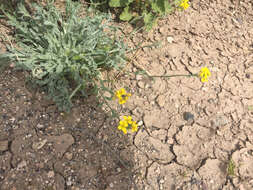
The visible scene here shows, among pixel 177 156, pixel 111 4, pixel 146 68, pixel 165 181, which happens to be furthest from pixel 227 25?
pixel 165 181

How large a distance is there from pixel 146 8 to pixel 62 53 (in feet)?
3.99

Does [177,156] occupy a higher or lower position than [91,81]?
lower

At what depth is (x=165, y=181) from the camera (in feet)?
6.04

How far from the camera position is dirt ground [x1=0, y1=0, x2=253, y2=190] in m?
1.74

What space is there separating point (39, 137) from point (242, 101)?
6.13 feet

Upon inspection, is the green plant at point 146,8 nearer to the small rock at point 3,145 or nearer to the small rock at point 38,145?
the small rock at point 38,145

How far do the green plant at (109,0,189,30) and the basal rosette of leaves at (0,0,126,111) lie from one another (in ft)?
1.43

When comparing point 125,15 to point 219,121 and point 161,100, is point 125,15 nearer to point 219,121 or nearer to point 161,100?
point 161,100

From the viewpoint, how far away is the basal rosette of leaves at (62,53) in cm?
191

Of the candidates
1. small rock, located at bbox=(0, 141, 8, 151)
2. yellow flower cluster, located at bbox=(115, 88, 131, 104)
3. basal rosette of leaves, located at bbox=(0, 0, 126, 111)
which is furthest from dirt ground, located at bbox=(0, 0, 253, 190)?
yellow flower cluster, located at bbox=(115, 88, 131, 104)

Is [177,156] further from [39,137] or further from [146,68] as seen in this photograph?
[39,137]

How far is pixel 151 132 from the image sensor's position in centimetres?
204

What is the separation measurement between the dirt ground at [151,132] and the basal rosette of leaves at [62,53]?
0.15 m

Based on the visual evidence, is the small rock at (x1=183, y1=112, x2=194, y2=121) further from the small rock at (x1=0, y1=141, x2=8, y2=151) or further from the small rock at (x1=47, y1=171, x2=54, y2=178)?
the small rock at (x1=0, y1=141, x2=8, y2=151)
